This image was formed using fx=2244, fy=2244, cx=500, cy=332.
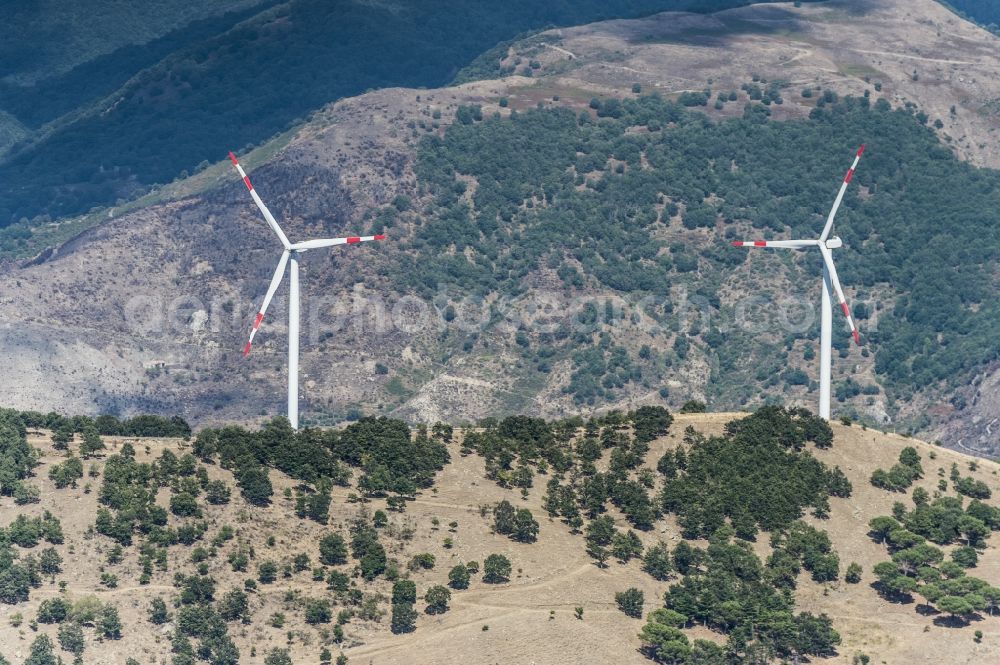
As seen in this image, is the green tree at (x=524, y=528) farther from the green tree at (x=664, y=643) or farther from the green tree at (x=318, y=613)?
the green tree at (x=318, y=613)

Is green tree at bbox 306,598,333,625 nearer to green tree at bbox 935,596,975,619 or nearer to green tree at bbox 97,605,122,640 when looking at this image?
A: green tree at bbox 97,605,122,640

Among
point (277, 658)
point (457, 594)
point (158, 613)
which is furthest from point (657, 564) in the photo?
point (158, 613)

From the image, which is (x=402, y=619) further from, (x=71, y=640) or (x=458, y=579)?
(x=71, y=640)

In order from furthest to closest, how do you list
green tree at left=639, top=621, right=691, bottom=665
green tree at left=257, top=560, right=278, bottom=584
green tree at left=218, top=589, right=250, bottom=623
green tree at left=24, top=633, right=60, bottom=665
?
green tree at left=257, top=560, right=278, bottom=584 → green tree at left=639, top=621, right=691, bottom=665 → green tree at left=218, top=589, right=250, bottom=623 → green tree at left=24, top=633, right=60, bottom=665

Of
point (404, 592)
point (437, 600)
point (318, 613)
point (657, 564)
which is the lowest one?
point (657, 564)

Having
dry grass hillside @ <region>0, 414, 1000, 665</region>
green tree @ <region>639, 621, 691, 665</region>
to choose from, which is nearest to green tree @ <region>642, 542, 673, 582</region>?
dry grass hillside @ <region>0, 414, 1000, 665</region>

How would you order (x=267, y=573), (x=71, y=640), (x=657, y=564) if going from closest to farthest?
(x=71, y=640), (x=267, y=573), (x=657, y=564)

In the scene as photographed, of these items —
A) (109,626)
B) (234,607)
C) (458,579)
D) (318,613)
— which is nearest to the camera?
(109,626)

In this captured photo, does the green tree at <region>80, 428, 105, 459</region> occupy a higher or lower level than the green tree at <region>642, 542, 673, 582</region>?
higher

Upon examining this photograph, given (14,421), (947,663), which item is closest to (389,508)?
(14,421)
